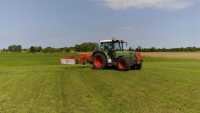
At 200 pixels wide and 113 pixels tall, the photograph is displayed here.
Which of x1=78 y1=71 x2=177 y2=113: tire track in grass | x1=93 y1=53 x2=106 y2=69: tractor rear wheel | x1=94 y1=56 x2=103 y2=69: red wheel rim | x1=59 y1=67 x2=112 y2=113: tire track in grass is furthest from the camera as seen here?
x1=94 y1=56 x2=103 y2=69: red wheel rim

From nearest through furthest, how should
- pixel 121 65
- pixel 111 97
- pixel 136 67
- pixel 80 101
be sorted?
pixel 80 101, pixel 111 97, pixel 121 65, pixel 136 67

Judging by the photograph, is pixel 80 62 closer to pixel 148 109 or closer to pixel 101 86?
pixel 101 86

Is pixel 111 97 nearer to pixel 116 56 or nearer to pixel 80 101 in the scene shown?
pixel 80 101

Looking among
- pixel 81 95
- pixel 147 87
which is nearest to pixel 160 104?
pixel 81 95

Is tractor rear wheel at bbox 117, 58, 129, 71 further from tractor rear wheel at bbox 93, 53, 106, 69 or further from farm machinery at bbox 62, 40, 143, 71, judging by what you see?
tractor rear wheel at bbox 93, 53, 106, 69

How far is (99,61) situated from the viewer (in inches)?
1041

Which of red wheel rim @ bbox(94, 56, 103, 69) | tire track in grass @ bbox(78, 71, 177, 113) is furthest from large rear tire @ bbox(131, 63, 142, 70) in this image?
tire track in grass @ bbox(78, 71, 177, 113)

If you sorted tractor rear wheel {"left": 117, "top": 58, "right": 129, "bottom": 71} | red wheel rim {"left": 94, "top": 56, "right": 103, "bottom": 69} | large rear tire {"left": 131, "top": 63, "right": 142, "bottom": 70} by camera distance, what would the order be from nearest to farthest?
tractor rear wheel {"left": 117, "top": 58, "right": 129, "bottom": 71} < large rear tire {"left": 131, "top": 63, "right": 142, "bottom": 70} < red wheel rim {"left": 94, "top": 56, "right": 103, "bottom": 69}

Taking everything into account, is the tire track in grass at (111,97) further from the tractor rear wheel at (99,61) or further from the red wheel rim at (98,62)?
the red wheel rim at (98,62)

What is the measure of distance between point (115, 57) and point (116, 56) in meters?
0.10

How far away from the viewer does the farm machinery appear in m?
25.0

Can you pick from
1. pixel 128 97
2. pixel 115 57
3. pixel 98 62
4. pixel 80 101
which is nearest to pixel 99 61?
pixel 98 62

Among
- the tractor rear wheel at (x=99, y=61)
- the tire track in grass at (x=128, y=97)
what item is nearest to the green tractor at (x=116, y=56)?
the tractor rear wheel at (x=99, y=61)

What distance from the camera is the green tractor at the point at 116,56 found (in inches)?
982
